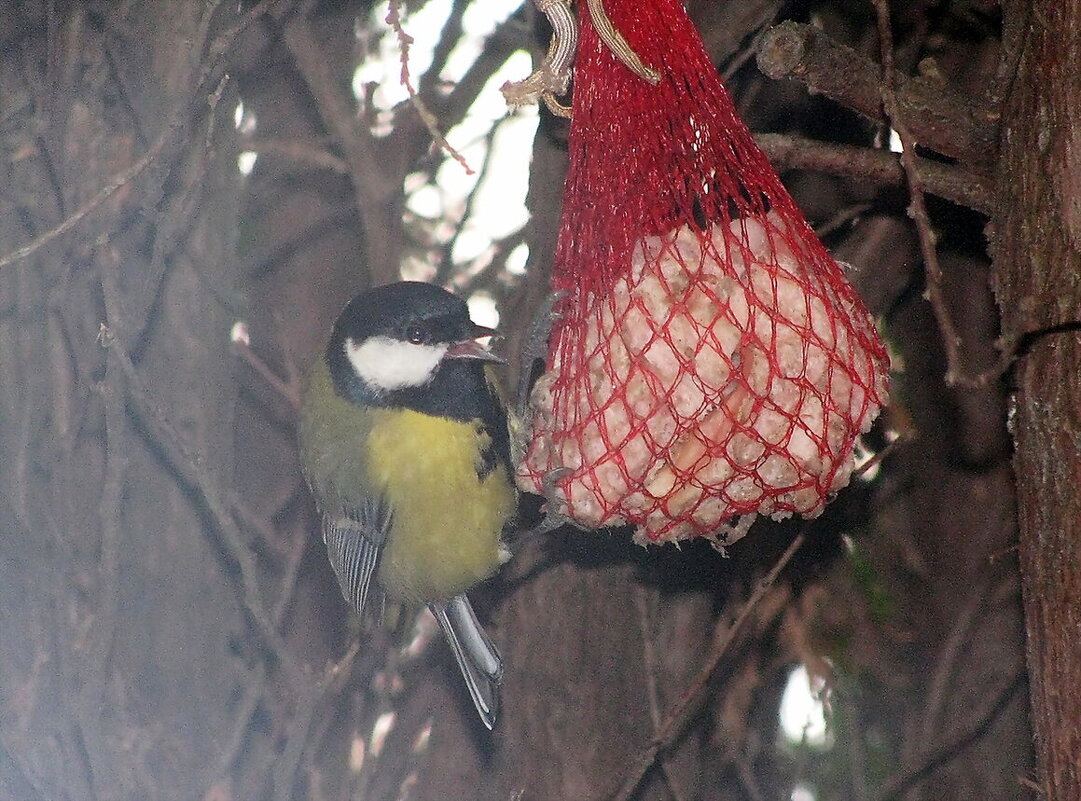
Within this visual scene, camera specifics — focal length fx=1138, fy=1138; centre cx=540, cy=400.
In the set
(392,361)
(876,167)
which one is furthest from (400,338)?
(876,167)

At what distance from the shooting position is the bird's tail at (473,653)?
171 cm

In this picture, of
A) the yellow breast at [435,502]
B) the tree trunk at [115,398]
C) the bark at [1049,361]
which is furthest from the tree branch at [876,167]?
the tree trunk at [115,398]

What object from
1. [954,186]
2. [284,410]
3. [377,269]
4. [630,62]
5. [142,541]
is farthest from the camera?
[284,410]

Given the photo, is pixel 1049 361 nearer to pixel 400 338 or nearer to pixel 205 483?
pixel 400 338

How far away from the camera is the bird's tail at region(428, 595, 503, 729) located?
5.62 ft

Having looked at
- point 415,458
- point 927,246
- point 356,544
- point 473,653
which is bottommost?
point 473,653

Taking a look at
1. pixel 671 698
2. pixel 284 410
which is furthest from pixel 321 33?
pixel 671 698

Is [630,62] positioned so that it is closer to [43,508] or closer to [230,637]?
[43,508]

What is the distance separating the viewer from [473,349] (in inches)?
58.7

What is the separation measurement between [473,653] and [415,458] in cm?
33

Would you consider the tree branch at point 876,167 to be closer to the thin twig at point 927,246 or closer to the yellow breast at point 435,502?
the thin twig at point 927,246

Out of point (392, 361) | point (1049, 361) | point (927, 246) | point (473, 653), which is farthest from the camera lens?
point (473, 653)

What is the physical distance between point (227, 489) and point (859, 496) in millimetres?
1156

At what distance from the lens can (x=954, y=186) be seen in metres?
1.33
